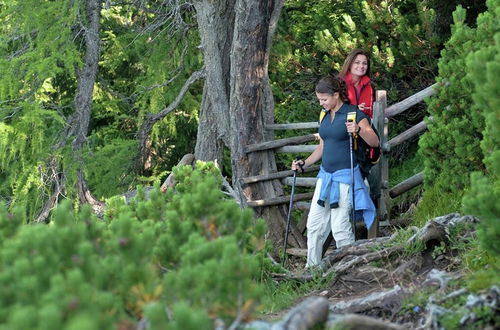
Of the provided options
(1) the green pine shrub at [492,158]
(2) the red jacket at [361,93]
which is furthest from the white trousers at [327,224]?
(1) the green pine shrub at [492,158]

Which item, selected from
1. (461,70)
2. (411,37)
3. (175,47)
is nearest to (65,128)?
(175,47)

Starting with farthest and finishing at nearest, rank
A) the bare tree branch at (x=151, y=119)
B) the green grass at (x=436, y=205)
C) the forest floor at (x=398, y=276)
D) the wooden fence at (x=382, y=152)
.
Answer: the bare tree branch at (x=151, y=119) → the wooden fence at (x=382, y=152) → the green grass at (x=436, y=205) → the forest floor at (x=398, y=276)

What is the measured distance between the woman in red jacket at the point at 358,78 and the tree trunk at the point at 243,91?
78.2 inches

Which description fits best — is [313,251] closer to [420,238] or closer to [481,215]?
[420,238]

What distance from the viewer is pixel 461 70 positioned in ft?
23.6

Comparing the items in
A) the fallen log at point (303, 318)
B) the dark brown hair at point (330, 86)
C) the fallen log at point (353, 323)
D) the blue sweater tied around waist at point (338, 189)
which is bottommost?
the fallen log at point (353, 323)

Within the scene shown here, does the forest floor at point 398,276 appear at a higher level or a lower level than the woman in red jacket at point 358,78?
lower

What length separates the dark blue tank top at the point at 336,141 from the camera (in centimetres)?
714

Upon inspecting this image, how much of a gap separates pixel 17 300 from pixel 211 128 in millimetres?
7306

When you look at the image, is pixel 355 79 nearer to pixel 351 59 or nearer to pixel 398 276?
pixel 351 59

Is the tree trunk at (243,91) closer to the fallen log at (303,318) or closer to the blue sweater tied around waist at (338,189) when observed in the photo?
the blue sweater tied around waist at (338,189)

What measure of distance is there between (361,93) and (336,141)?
0.74m

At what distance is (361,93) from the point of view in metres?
7.73

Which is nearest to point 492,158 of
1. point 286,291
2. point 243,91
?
point 286,291
